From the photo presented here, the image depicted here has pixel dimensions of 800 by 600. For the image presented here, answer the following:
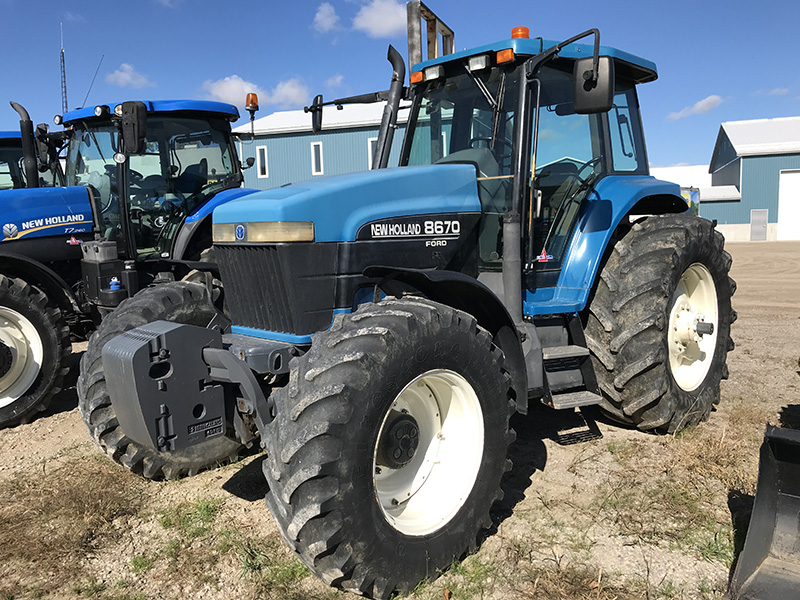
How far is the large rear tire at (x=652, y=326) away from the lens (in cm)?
406

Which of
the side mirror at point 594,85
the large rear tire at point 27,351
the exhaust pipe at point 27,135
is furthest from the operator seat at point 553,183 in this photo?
the exhaust pipe at point 27,135

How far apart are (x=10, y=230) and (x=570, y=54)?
5.12 m

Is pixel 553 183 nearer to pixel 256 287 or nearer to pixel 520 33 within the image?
pixel 520 33

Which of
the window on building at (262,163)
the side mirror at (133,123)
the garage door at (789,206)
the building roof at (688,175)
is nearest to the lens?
the side mirror at (133,123)

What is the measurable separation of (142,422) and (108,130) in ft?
16.0

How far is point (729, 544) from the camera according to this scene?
304 cm

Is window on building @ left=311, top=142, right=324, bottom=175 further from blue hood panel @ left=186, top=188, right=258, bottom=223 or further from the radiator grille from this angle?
the radiator grille

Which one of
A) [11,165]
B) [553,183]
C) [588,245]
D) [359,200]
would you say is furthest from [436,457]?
[11,165]

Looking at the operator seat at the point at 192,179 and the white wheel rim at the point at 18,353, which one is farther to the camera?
the operator seat at the point at 192,179

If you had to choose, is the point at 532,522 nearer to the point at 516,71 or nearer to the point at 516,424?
the point at 516,424

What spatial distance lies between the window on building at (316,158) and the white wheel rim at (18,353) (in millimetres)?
17194

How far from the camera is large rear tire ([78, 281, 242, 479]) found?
347cm

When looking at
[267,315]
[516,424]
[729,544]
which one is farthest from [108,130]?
[729,544]

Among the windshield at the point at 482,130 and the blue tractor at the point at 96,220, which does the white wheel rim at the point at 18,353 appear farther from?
the windshield at the point at 482,130
